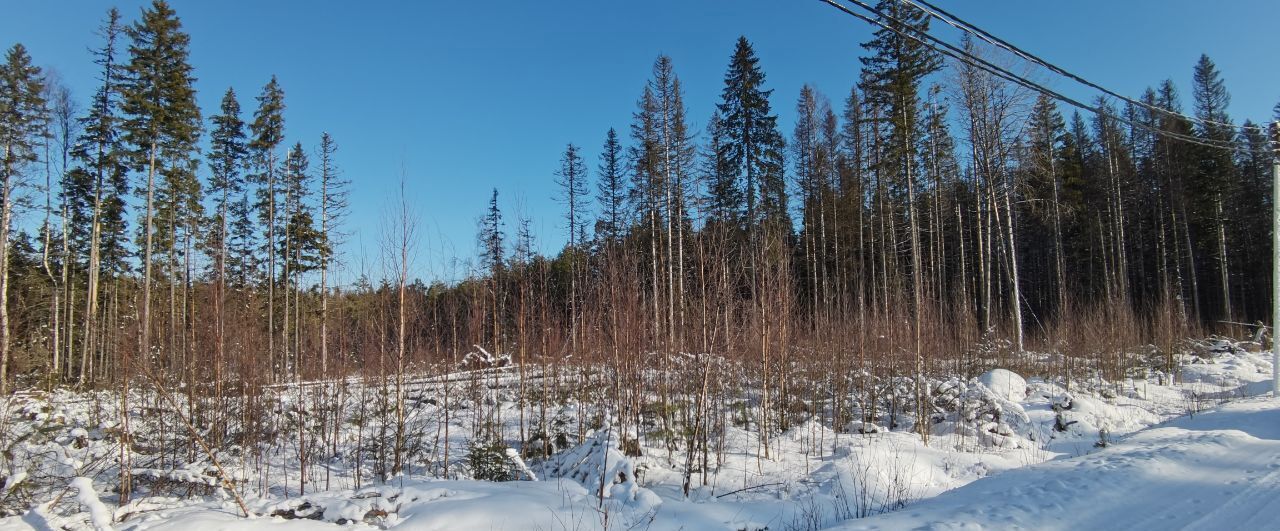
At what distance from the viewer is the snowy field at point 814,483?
4797 millimetres

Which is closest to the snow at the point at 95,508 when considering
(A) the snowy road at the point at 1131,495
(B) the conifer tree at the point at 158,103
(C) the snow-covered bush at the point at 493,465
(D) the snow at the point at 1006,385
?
(C) the snow-covered bush at the point at 493,465

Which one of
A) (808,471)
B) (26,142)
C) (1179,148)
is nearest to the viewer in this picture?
(808,471)

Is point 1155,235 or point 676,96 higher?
point 676,96

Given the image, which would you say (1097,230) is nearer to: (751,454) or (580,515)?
(751,454)

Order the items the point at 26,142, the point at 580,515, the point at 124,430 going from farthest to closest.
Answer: the point at 26,142 < the point at 124,430 < the point at 580,515

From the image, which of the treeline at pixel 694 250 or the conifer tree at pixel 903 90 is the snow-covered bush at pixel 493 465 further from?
the conifer tree at pixel 903 90

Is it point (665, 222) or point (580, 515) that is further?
point (665, 222)

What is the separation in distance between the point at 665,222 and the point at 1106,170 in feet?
84.0

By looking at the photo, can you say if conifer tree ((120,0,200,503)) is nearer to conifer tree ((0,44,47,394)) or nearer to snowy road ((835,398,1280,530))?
conifer tree ((0,44,47,394))

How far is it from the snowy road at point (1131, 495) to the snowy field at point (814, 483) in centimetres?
2

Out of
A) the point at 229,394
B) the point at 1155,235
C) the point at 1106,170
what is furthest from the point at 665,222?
the point at 1155,235

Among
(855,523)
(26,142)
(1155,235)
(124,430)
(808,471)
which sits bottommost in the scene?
(808,471)

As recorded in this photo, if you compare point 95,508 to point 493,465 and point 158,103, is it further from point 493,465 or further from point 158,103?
point 158,103

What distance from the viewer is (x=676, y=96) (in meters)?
22.5
